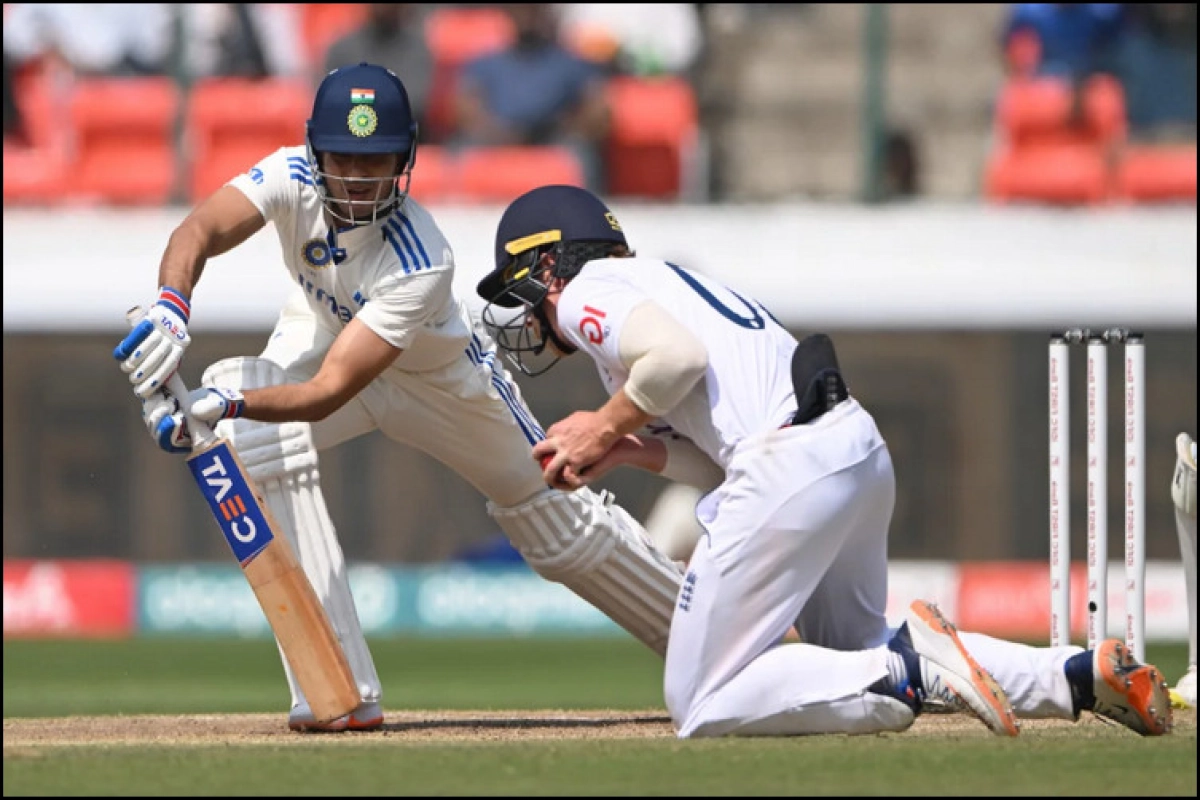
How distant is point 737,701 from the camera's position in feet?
15.2

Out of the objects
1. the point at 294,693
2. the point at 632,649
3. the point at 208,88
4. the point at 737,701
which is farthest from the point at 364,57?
the point at 737,701

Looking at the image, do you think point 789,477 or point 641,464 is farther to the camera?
point 641,464

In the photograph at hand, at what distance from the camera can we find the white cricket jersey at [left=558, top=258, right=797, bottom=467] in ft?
15.5

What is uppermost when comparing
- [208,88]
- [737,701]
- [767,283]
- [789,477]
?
[208,88]

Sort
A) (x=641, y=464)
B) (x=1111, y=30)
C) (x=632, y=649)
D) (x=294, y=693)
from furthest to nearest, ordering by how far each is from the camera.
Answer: (x=1111, y=30) < (x=632, y=649) < (x=294, y=693) < (x=641, y=464)

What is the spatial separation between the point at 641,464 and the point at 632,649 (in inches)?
249

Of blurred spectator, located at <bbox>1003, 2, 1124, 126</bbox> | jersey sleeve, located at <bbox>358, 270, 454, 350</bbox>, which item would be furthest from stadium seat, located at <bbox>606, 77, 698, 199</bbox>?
jersey sleeve, located at <bbox>358, 270, 454, 350</bbox>

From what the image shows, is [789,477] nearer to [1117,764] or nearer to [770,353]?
[770,353]

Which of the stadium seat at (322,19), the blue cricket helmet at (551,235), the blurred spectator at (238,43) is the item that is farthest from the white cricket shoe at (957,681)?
the stadium seat at (322,19)

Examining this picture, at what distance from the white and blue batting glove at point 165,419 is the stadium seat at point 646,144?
26.7 ft

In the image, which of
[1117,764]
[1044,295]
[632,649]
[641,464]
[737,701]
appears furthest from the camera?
[1044,295]

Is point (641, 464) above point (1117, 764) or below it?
above

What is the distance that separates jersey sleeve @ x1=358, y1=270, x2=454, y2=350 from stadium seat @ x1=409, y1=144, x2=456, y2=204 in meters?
7.51

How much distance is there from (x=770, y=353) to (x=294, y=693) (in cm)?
156
